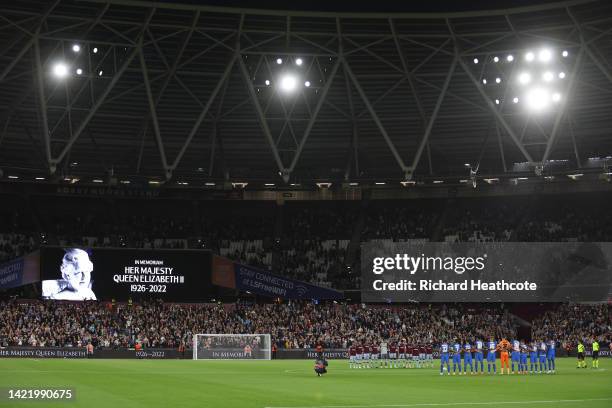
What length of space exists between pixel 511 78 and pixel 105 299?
3300 cm

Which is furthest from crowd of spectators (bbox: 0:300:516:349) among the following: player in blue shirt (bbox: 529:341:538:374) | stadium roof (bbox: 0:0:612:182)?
player in blue shirt (bbox: 529:341:538:374)

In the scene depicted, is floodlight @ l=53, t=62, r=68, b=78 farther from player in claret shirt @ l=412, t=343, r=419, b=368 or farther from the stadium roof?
player in claret shirt @ l=412, t=343, r=419, b=368

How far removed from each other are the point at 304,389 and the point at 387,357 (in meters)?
24.7

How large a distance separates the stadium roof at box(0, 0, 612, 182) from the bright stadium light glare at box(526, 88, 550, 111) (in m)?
0.73

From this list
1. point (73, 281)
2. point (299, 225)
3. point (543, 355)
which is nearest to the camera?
point (543, 355)

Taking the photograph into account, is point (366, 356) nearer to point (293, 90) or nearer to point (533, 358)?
point (533, 358)

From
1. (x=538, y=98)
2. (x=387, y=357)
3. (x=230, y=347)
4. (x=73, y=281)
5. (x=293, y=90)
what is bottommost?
(x=387, y=357)

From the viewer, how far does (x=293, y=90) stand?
204 ft

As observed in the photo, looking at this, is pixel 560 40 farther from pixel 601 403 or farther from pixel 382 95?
pixel 601 403

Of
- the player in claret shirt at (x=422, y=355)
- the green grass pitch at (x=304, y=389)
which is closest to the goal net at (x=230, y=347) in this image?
the player in claret shirt at (x=422, y=355)

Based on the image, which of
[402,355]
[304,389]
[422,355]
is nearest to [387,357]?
[402,355]

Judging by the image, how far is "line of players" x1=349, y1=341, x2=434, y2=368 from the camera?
164ft

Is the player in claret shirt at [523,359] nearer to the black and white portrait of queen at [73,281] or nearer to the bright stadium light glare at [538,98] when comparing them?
the bright stadium light glare at [538,98]

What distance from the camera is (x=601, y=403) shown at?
23.9 meters
